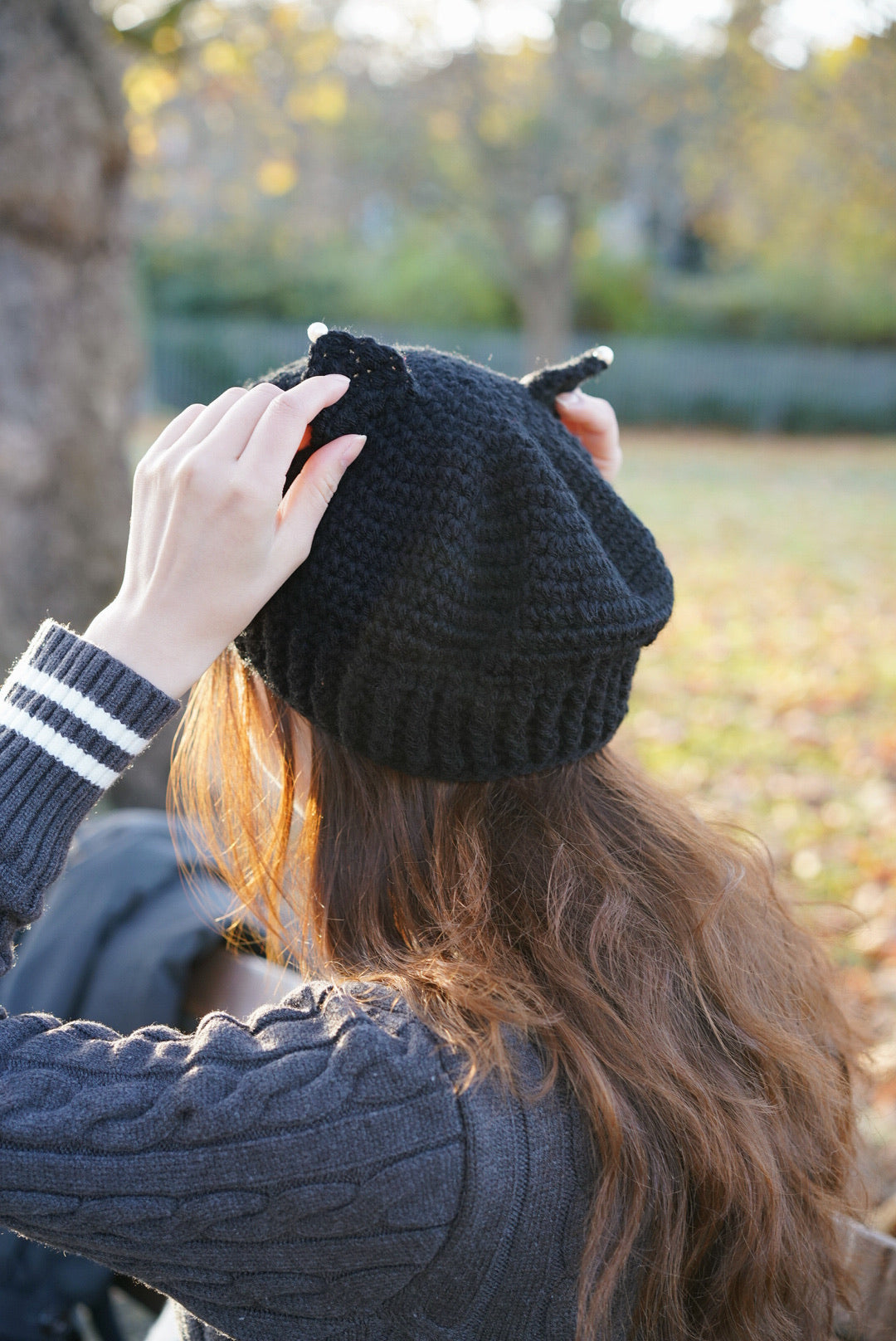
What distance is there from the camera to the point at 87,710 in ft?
3.97

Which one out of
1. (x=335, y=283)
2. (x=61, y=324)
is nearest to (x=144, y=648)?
(x=61, y=324)

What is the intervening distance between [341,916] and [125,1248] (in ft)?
1.52

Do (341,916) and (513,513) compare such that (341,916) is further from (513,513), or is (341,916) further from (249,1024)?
(513,513)

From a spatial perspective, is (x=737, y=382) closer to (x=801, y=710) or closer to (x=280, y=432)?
(x=801, y=710)

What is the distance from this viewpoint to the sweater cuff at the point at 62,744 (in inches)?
47.4

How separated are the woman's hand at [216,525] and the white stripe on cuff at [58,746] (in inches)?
4.5

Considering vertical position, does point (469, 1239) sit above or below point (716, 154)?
below

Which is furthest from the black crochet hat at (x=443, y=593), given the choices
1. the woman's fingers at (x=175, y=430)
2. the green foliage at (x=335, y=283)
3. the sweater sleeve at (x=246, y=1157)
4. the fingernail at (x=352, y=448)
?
the green foliage at (x=335, y=283)

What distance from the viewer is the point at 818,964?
1.66 m

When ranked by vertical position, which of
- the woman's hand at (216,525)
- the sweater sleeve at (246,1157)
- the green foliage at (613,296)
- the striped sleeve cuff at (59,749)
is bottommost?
the sweater sleeve at (246,1157)

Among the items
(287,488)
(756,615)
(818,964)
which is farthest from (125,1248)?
(756,615)

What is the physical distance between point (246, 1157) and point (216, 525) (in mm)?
668

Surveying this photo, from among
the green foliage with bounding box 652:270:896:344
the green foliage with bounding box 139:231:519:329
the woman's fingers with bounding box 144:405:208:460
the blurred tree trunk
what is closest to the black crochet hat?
the woman's fingers with bounding box 144:405:208:460

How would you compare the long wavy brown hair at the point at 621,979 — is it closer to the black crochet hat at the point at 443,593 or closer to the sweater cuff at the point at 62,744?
the black crochet hat at the point at 443,593
